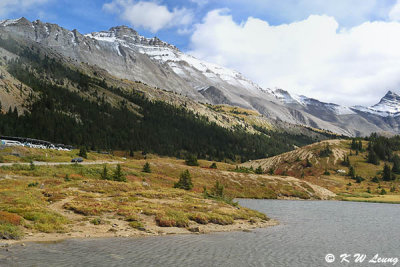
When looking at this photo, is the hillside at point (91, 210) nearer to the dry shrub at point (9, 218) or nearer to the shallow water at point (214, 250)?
the dry shrub at point (9, 218)

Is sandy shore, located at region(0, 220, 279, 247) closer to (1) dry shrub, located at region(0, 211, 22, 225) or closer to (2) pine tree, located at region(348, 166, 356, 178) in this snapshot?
(1) dry shrub, located at region(0, 211, 22, 225)

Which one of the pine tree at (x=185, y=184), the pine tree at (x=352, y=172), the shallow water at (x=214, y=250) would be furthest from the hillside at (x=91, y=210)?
the pine tree at (x=352, y=172)

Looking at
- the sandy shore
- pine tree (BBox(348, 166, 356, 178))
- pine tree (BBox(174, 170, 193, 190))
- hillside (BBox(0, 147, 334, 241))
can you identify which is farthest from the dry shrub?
pine tree (BBox(348, 166, 356, 178))

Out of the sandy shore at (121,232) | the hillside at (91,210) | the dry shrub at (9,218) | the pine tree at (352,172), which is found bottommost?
the sandy shore at (121,232)

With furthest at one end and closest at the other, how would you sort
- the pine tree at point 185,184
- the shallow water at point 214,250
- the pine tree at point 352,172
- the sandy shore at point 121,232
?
the pine tree at point 352,172 → the pine tree at point 185,184 → the sandy shore at point 121,232 → the shallow water at point 214,250

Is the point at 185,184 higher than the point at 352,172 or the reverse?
the reverse

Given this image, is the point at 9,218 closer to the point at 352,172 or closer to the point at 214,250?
the point at 214,250

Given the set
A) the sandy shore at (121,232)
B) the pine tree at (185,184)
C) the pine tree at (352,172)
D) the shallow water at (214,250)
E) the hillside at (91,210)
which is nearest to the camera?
the shallow water at (214,250)

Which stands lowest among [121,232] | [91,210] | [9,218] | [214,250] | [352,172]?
[121,232]

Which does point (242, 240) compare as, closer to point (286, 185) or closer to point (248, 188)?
point (248, 188)

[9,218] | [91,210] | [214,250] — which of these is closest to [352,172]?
[91,210]

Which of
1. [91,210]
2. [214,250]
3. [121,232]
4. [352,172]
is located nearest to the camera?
[214,250]

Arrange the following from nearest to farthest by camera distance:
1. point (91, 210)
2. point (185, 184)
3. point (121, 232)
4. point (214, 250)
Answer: point (214, 250)
point (121, 232)
point (91, 210)
point (185, 184)

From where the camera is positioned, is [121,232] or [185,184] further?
[185,184]
